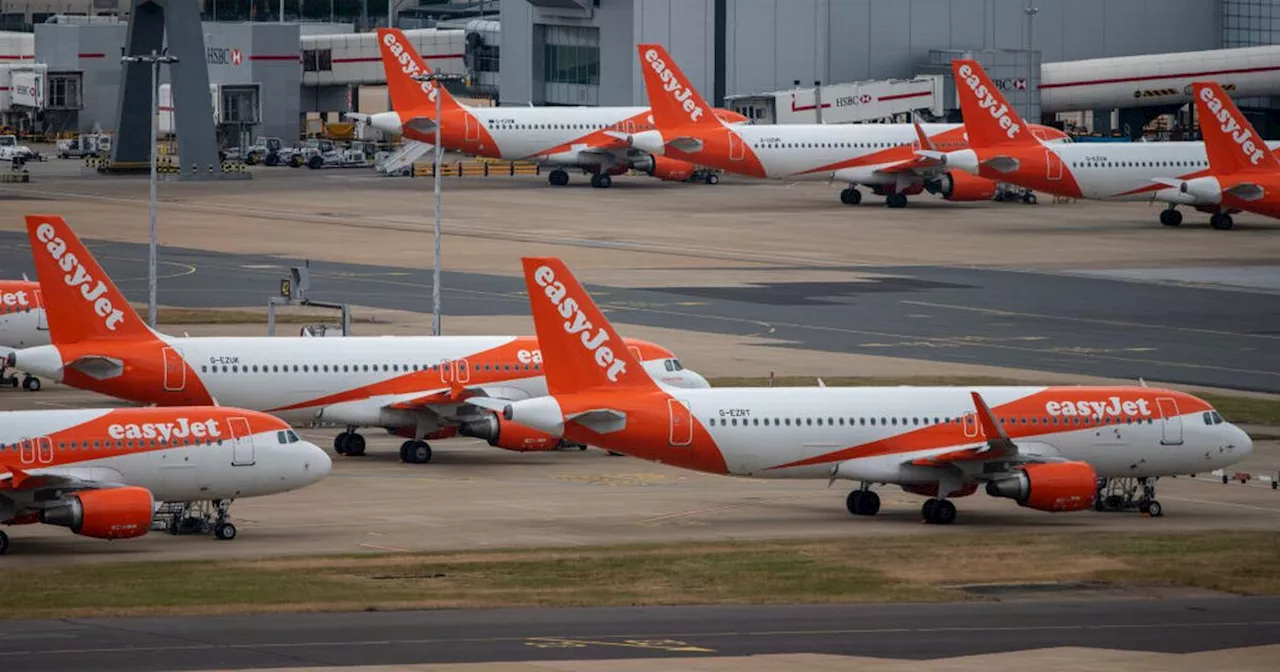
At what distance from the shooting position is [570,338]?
60.2 meters

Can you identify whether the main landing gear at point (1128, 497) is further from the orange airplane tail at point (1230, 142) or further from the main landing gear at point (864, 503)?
the orange airplane tail at point (1230, 142)

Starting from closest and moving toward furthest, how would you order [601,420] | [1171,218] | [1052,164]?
[601,420]
[1052,164]
[1171,218]

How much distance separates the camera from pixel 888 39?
179000 millimetres

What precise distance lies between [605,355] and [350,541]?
8172 millimetres

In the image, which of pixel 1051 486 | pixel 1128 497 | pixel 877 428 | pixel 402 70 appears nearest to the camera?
pixel 1051 486

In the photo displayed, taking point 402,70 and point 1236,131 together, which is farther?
point 402,70

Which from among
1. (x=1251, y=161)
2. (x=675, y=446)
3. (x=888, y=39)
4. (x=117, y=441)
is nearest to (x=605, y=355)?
(x=675, y=446)

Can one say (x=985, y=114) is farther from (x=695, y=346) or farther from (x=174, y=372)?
(x=174, y=372)

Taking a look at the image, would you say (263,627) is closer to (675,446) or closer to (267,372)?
(675,446)

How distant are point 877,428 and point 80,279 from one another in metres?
24.4

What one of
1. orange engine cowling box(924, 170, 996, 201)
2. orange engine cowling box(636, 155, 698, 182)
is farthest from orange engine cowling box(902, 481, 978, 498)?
orange engine cowling box(636, 155, 698, 182)

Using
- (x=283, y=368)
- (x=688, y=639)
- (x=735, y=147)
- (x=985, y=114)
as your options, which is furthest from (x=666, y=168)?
(x=688, y=639)

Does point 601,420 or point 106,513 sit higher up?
point 601,420

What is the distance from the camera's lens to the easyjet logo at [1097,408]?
62.9 m
